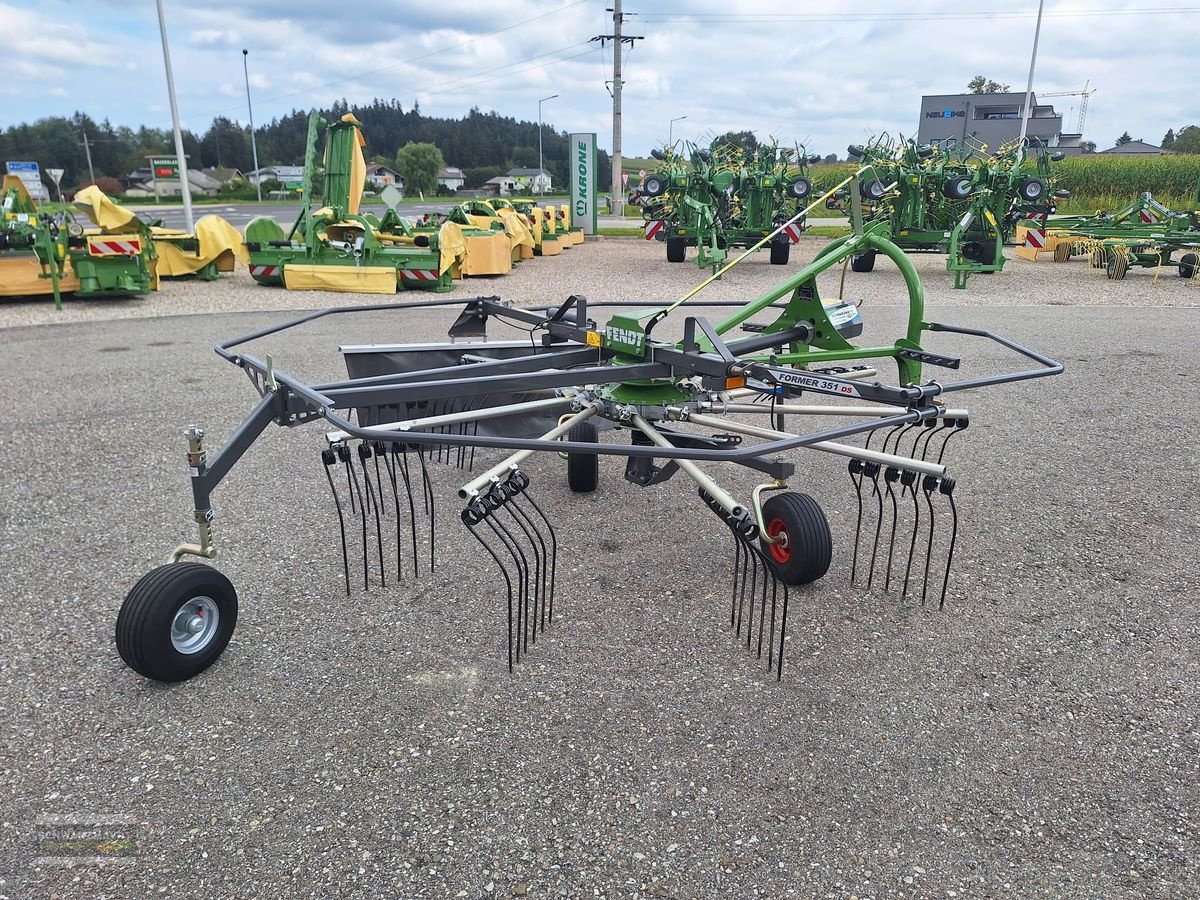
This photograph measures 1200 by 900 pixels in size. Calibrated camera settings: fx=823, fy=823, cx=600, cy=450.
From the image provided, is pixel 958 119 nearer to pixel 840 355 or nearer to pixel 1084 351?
pixel 1084 351

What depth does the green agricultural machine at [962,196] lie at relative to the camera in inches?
517

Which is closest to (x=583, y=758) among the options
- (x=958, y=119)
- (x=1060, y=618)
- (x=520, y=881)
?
(x=520, y=881)

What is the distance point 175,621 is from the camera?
276 cm

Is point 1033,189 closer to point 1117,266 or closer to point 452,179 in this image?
point 1117,266

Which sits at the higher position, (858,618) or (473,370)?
(473,370)

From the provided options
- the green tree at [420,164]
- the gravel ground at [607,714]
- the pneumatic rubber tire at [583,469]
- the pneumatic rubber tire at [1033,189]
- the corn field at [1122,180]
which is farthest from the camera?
the green tree at [420,164]

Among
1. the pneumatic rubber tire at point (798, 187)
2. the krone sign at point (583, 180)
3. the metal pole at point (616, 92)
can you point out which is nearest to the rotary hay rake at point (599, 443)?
the pneumatic rubber tire at point (798, 187)

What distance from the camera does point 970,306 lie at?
11.0 meters

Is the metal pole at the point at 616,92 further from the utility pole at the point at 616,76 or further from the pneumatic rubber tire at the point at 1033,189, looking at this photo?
the pneumatic rubber tire at the point at 1033,189

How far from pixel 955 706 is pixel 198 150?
9430cm

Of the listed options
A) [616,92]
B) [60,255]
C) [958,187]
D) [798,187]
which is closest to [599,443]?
[60,255]

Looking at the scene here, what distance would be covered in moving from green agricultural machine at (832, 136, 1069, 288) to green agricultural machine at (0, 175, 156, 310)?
10.1 m

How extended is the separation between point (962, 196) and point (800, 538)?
473 inches

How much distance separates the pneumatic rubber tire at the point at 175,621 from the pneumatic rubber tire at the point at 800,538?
205 cm
